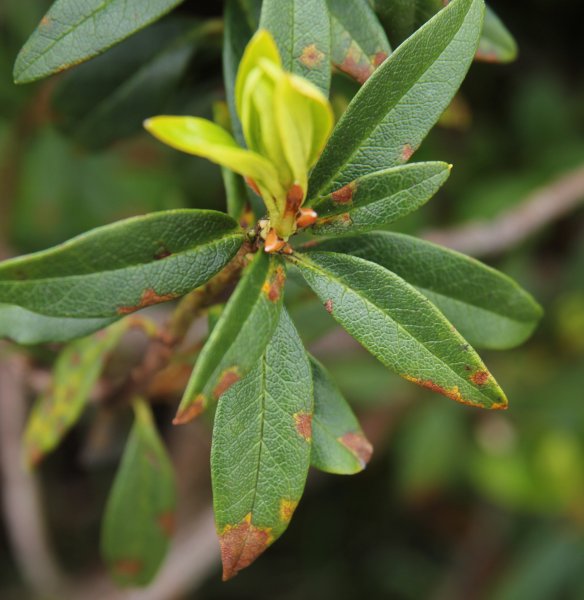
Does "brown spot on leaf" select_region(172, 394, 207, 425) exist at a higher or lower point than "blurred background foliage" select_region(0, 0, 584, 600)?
higher

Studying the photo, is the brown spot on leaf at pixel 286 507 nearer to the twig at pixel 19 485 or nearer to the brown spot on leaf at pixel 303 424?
the brown spot on leaf at pixel 303 424

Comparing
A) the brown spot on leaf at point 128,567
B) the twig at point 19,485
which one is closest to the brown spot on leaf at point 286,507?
the brown spot on leaf at point 128,567

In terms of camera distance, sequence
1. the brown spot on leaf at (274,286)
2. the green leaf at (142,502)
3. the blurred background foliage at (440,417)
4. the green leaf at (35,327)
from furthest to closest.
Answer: the blurred background foliage at (440,417), the green leaf at (142,502), the green leaf at (35,327), the brown spot on leaf at (274,286)

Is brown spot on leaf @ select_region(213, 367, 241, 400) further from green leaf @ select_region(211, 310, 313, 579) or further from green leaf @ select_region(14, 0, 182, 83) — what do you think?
green leaf @ select_region(14, 0, 182, 83)

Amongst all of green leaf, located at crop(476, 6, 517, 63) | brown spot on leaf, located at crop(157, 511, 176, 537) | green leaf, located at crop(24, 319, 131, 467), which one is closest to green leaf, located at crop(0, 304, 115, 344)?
green leaf, located at crop(24, 319, 131, 467)

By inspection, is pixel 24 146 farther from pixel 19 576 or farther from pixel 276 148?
pixel 19 576

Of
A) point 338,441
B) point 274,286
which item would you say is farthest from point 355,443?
point 274,286

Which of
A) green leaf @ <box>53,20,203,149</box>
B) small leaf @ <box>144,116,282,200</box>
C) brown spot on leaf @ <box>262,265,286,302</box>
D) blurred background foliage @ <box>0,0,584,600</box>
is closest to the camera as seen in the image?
small leaf @ <box>144,116,282,200</box>
